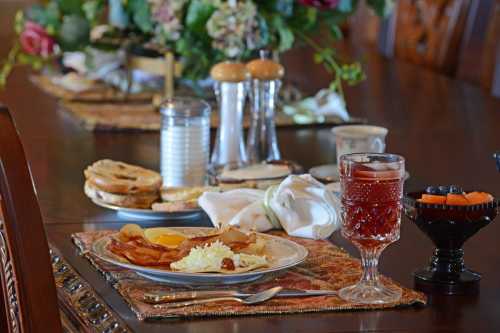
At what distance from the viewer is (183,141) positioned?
159 cm

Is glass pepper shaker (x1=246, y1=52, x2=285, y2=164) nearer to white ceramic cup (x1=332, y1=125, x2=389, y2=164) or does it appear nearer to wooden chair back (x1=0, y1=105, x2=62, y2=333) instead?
white ceramic cup (x1=332, y1=125, x2=389, y2=164)

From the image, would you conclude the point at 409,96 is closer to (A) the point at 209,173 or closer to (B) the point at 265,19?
(B) the point at 265,19

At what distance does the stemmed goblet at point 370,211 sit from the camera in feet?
3.55

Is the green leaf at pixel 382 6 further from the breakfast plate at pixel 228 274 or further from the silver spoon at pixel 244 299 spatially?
the silver spoon at pixel 244 299

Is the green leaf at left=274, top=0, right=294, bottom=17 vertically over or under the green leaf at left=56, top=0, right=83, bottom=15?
over

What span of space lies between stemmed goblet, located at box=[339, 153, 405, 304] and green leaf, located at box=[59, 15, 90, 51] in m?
1.35

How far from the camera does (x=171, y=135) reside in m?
1.59

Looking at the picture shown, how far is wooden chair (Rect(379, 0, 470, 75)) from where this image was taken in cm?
316

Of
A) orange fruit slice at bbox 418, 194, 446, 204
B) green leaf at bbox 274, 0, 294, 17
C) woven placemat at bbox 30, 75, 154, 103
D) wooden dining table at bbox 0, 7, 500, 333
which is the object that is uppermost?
green leaf at bbox 274, 0, 294, 17

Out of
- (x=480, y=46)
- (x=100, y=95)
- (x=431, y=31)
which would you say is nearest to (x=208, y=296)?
(x=100, y=95)

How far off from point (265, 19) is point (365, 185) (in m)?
1.13

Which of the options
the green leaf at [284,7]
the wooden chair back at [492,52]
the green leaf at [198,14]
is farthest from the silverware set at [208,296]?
the wooden chair back at [492,52]

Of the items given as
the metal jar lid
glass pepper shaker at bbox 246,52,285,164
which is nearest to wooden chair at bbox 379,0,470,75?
→ glass pepper shaker at bbox 246,52,285,164

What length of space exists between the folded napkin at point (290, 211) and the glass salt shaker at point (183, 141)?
22 centimetres
